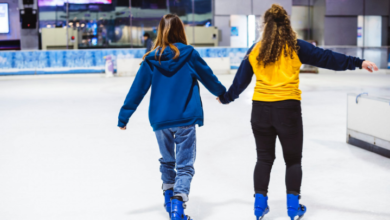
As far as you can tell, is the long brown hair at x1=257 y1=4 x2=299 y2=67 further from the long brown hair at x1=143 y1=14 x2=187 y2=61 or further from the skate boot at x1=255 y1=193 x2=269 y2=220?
the skate boot at x1=255 y1=193 x2=269 y2=220

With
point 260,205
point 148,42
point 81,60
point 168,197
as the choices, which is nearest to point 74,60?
point 81,60

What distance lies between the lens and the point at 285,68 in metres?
2.59

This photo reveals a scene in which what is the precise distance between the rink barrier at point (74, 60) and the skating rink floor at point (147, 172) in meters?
9.69

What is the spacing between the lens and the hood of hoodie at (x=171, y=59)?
2637mm

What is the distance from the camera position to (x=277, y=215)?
294 cm

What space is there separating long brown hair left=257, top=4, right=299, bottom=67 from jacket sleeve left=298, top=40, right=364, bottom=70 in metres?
0.06

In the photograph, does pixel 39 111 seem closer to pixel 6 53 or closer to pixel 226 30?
pixel 6 53

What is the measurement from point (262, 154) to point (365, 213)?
878 mm

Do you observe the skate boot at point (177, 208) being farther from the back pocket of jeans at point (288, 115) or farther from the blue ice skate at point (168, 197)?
the back pocket of jeans at point (288, 115)

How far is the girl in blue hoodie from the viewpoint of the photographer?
264 centimetres

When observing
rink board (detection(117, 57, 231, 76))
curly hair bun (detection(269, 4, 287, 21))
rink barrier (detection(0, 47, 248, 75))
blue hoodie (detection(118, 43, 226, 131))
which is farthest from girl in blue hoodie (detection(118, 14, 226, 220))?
rink barrier (detection(0, 47, 248, 75))

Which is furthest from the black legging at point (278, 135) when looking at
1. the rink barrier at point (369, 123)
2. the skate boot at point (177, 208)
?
the rink barrier at point (369, 123)

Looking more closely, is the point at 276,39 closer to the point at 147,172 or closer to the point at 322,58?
the point at 322,58

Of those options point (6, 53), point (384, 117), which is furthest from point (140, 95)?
point (6, 53)
